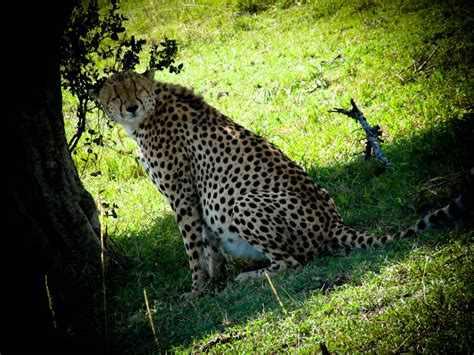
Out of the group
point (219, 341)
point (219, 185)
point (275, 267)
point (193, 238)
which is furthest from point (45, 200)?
point (219, 341)

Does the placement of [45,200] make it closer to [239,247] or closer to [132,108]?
[132,108]

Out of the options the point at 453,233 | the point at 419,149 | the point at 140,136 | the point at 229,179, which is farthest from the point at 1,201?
the point at 419,149

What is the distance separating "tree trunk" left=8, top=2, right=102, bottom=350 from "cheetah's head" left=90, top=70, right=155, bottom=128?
428mm

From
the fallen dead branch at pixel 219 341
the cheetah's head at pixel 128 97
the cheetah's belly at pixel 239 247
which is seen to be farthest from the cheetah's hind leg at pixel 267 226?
the cheetah's head at pixel 128 97

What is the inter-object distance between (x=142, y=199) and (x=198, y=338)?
319 centimetres

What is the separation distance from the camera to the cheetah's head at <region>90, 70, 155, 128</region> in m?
5.78

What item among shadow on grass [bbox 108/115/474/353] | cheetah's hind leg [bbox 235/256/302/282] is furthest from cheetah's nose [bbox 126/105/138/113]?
cheetah's hind leg [bbox 235/256/302/282]

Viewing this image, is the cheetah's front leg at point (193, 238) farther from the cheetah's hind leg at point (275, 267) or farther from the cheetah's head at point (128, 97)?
the cheetah's head at point (128, 97)

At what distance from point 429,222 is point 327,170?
7.06ft

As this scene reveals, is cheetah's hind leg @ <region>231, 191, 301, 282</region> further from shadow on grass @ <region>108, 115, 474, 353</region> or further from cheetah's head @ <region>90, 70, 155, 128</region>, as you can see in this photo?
cheetah's head @ <region>90, 70, 155, 128</region>

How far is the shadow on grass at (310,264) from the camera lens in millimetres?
4633

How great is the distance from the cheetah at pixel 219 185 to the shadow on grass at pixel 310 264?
24 cm

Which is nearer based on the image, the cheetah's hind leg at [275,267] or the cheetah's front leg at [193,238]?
the cheetah's hind leg at [275,267]

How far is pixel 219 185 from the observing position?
221 inches
